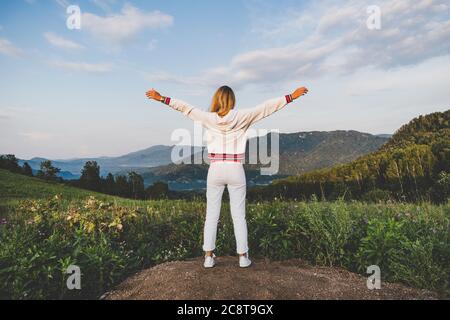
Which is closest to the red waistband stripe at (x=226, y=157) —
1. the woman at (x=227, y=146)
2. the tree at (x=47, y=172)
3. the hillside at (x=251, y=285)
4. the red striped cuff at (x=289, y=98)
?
the woman at (x=227, y=146)

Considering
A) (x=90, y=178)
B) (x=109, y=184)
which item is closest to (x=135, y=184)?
(x=109, y=184)

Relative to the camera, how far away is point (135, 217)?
689cm

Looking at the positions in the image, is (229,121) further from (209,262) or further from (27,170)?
(27,170)

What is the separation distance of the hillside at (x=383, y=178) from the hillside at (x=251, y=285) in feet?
34.3

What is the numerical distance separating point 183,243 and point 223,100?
2.51 m

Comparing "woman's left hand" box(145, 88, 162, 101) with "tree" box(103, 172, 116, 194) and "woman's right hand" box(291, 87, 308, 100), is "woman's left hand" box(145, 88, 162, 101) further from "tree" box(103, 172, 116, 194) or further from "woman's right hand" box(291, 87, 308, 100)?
"tree" box(103, 172, 116, 194)

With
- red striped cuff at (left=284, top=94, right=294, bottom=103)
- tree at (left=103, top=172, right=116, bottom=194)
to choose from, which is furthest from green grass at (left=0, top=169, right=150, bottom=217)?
red striped cuff at (left=284, top=94, right=294, bottom=103)

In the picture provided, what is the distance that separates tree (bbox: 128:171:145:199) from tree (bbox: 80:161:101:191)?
170 cm

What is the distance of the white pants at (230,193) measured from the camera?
17.4 feet

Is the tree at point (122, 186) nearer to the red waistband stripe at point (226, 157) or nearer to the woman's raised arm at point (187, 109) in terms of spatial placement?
the woman's raised arm at point (187, 109)

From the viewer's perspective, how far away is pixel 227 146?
542 centimetres

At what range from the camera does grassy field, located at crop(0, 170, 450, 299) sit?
495 centimetres
